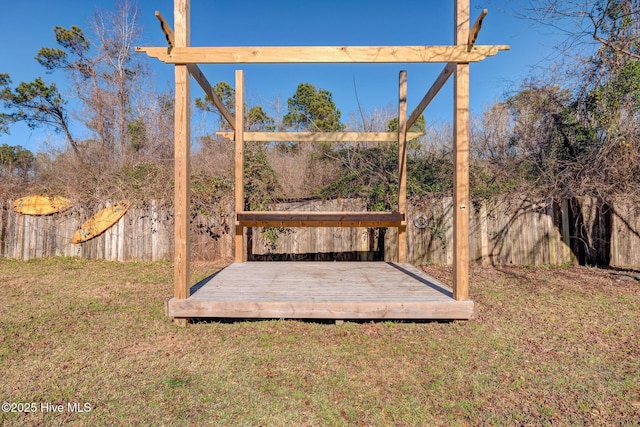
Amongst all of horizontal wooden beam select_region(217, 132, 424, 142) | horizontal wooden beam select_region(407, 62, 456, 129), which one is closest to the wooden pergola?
horizontal wooden beam select_region(407, 62, 456, 129)

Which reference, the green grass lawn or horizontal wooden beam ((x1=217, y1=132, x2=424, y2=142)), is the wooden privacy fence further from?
the green grass lawn

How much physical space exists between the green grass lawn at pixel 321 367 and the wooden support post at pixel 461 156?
2.00ft

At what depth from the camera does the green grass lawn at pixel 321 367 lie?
5.78 ft

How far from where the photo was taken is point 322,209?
7.00 meters

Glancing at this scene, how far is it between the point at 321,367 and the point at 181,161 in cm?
224

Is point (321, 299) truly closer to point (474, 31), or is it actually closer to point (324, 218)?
point (324, 218)

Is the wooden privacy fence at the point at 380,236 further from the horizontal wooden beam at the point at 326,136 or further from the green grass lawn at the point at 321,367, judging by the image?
the green grass lawn at the point at 321,367

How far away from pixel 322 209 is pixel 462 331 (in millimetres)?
A: 4386

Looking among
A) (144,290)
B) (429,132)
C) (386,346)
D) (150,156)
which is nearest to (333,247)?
(144,290)

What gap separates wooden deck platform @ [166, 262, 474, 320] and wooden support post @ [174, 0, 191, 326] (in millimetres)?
297

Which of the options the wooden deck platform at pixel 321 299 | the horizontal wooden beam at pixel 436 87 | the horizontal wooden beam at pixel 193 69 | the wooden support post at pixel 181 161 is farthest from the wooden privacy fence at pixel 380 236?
the wooden support post at pixel 181 161

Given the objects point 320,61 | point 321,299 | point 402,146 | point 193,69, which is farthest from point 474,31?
point 321,299

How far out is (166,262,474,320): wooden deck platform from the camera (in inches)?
119

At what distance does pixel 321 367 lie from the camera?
2.30 metres
